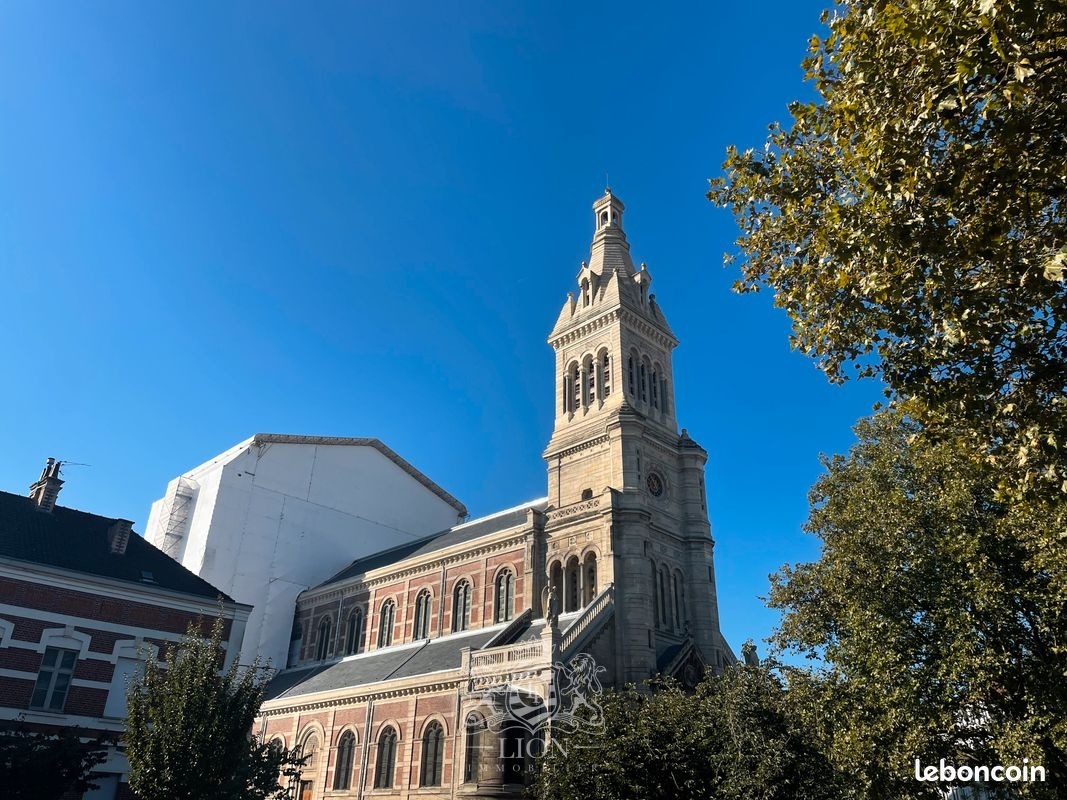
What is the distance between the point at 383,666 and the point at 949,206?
33656mm

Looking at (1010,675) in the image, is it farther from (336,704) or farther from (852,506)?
(336,704)

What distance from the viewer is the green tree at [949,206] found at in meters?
9.19

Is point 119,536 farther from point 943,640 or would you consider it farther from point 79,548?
point 943,640

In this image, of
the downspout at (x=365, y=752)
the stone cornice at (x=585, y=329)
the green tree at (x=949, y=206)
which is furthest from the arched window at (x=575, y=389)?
the green tree at (x=949, y=206)

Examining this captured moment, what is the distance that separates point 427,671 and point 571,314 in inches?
825

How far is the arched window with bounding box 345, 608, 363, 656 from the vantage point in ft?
141

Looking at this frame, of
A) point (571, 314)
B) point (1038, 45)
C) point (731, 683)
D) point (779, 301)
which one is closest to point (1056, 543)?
point (779, 301)

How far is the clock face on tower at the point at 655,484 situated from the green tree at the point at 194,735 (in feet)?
71.4

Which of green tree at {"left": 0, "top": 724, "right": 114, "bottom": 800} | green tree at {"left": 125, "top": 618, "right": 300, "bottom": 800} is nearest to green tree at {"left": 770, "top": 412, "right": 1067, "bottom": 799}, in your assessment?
green tree at {"left": 125, "top": 618, "right": 300, "bottom": 800}

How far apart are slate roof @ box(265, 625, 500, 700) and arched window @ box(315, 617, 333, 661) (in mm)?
1568

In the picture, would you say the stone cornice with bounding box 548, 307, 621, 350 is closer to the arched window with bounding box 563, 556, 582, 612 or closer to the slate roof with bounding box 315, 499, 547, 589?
the slate roof with bounding box 315, 499, 547, 589

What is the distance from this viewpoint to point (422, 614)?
131 feet

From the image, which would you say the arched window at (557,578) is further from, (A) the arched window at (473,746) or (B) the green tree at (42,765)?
(B) the green tree at (42,765)

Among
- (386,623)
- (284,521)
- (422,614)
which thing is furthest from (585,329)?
(284,521)
